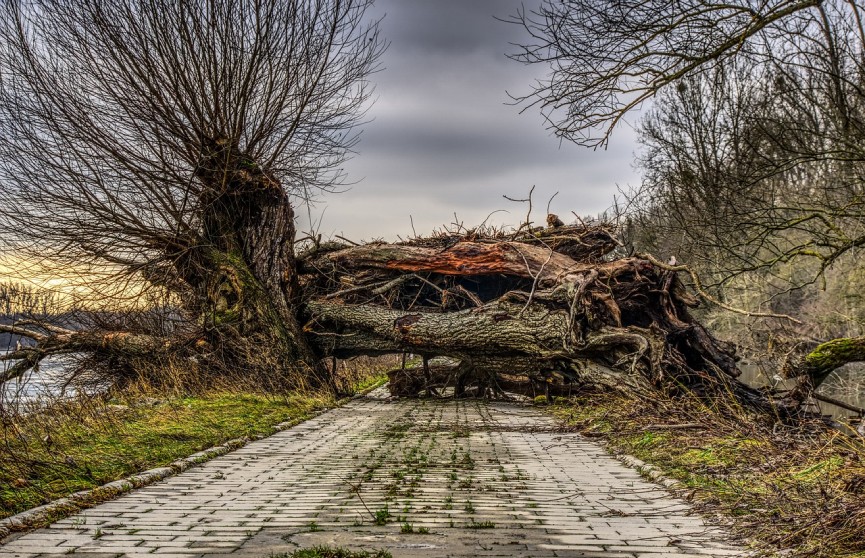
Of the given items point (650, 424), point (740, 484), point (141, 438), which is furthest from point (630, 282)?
point (141, 438)

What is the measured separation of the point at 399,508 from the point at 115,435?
4675mm

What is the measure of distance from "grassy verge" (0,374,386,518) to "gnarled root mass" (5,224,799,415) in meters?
2.82

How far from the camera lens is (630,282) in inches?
553

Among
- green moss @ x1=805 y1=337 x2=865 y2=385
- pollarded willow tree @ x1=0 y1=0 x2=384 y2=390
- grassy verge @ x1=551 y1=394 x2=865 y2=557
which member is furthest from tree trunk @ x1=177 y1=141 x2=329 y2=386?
green moss @ x1=805 y1=337 x2=865 y2=385

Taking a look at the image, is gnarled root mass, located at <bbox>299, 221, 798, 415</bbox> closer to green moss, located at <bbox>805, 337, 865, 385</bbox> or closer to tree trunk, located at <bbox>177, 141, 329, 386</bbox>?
green moss, located at <bbox>805, 337, 865, 385</bbox>

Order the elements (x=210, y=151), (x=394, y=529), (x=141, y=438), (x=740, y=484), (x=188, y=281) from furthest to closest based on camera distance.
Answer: (x=188, y=281) < (x=210, y=151) < (x=141, y=438) < (x=740, y=484) < (x=394, y=529)

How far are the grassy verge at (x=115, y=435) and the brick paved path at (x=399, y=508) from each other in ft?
1.90

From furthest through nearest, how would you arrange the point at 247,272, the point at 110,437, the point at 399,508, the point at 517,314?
1. the point at 247,272
2. the point at 517,314
3. the point at 110,437
4. the point at 399,508

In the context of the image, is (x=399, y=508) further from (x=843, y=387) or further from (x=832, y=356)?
(x=843, y=387)

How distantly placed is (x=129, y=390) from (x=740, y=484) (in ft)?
43.0

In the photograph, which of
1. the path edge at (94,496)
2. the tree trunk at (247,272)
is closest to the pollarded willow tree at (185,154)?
the tree trunk at (247,272)

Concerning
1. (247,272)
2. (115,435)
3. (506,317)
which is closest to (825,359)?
(506,317)

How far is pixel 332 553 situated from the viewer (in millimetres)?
3977

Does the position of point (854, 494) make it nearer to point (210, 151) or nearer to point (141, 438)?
point (141, 438)
